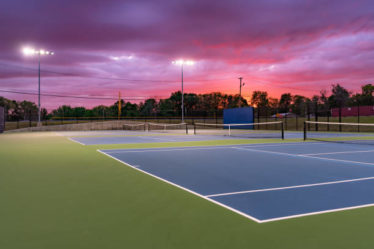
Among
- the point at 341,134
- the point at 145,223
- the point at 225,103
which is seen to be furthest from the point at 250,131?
the point at 225,103

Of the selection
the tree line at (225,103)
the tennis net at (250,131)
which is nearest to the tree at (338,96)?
the tree line at (225,103)

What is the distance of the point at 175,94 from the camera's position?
109 meters

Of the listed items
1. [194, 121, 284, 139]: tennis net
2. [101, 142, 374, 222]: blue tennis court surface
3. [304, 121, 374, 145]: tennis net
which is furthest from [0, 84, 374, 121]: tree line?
[101, 142, 374, 222]: blue tennis court surface

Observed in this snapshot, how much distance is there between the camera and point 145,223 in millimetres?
3182

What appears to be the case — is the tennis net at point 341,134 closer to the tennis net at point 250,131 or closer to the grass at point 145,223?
the tennis net at point 250,131

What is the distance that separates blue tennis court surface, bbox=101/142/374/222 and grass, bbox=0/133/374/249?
26 centimetres

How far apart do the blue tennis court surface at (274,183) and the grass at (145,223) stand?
263mm

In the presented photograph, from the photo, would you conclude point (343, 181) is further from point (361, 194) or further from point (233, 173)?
point (233, 173)

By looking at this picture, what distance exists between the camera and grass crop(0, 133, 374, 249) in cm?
268

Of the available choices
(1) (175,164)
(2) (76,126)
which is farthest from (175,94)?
(1) (175,164)

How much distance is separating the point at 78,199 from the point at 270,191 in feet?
8.53

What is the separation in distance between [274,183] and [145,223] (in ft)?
8.51

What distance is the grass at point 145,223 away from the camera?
2.68m

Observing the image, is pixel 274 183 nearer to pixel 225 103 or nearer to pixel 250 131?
pixel 250 131
